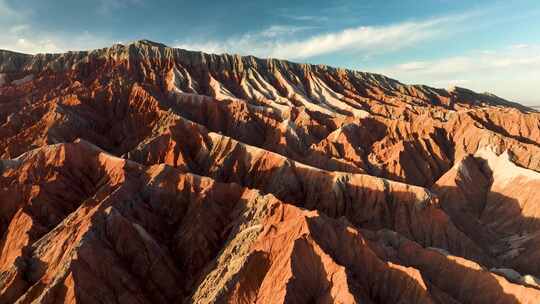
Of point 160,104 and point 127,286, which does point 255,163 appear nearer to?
point 127,286

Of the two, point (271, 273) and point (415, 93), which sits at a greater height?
point (415, 93)

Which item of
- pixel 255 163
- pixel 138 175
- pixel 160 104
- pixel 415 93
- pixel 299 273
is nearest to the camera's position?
pixel 299 273

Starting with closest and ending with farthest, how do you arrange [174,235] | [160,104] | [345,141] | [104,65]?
[174,235] → [345,141] → [160,104] → [104,65]

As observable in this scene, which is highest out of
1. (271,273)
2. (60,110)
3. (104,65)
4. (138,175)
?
(104,65)

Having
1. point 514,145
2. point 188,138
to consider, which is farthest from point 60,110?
point 514,145

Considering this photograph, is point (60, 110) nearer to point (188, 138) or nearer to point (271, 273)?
point (188, 138)

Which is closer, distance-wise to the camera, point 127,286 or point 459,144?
point 127,286
